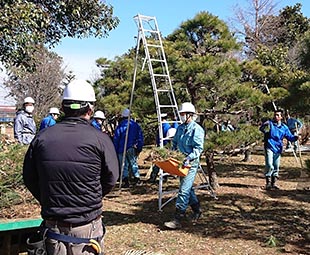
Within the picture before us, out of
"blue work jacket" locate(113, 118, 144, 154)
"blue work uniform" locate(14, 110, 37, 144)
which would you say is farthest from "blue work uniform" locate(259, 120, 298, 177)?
"blue work uniform" locate(14, 110, 37, 144)

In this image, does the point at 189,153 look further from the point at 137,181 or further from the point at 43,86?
the point at 43,86

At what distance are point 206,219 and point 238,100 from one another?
192 centimetres

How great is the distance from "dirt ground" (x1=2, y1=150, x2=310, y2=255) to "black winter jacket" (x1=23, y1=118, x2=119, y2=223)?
131cm

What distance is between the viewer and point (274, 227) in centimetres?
538

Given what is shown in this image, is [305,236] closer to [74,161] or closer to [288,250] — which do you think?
[288,250]

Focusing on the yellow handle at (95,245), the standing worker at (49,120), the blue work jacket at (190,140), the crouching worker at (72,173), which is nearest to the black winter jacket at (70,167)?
the crouching worker at (72,173)

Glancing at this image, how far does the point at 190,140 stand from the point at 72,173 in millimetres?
3018

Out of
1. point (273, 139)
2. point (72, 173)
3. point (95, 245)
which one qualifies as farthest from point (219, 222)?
point (72, 173)

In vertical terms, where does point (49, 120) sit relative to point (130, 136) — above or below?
above

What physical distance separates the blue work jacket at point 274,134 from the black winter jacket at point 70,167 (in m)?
5.26

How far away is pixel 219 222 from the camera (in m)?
5.59

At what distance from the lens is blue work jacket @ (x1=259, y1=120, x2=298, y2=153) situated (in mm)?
7426

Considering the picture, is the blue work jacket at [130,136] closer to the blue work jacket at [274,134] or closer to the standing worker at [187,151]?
the blue work jacket at [274,134]

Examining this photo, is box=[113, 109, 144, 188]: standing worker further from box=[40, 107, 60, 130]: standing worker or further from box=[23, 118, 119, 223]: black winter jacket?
box=[23, 118, 119, 223]: black winter jacket
